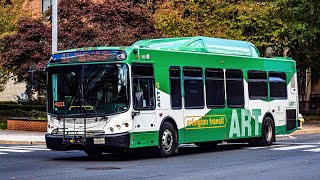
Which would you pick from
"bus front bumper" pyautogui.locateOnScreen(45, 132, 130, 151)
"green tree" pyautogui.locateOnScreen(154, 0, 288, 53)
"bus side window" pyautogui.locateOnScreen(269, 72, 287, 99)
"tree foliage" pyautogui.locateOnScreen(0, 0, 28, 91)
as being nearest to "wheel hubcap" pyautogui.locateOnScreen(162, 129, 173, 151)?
"bus front bumper" pyautogui.locateOnScreen(45, 132, 130, 151)

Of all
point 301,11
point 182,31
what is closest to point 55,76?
point 182,31

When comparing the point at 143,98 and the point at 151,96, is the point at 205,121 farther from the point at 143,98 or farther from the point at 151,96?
the point at 143,98

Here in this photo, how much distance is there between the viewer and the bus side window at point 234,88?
2303 centimetres

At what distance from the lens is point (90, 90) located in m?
19.0

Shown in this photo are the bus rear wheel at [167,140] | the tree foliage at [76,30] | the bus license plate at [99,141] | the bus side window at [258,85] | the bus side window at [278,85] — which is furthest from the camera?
the tree foliage at [76,30]

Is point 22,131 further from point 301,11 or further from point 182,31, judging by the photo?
point 301,11

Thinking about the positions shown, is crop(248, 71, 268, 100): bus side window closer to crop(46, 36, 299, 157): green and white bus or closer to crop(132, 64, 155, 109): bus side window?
crop(46, 36, 299, 157): green and white bus

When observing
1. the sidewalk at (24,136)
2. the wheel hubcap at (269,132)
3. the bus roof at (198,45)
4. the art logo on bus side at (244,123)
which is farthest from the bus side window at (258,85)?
the sidewalk at (24,136)

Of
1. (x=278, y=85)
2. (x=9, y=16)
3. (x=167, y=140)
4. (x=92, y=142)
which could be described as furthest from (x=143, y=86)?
(x=9, y=16)

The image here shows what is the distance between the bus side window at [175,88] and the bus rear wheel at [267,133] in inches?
214

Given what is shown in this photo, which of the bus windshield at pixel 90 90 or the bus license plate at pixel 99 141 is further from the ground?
the bus windshield at pixel 90 90

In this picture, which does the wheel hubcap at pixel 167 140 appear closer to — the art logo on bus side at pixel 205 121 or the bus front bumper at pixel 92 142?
the art logo on bus side at pixel 205 121

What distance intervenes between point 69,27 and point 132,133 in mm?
17706

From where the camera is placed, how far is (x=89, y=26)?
3550 centimetres
